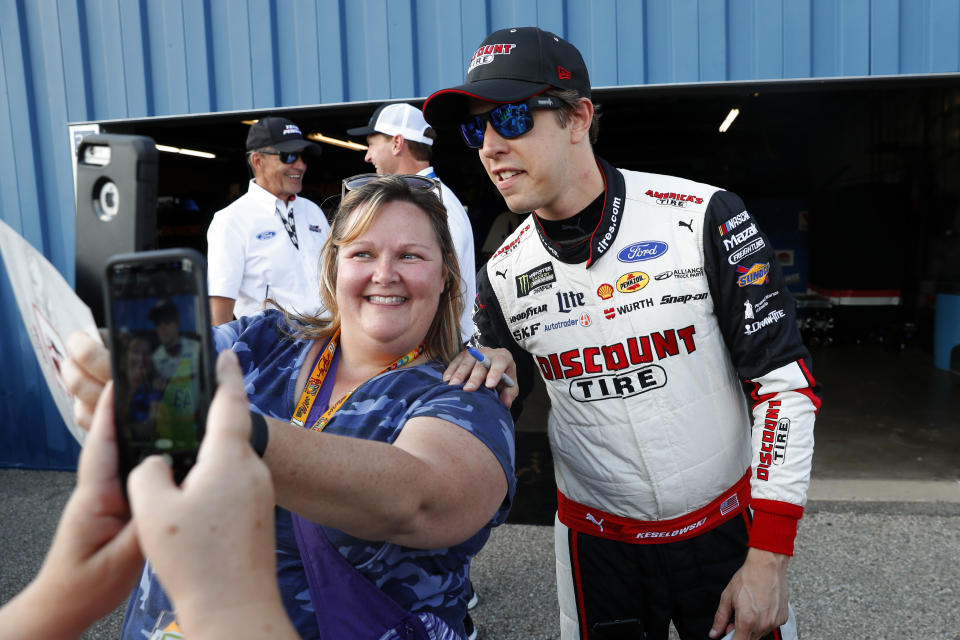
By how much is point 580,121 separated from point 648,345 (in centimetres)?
62

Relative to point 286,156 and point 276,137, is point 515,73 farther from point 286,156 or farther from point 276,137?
point 276,137

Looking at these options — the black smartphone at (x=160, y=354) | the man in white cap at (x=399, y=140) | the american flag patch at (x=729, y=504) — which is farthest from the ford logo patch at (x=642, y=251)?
the man in white cap at (x=399, y=140)

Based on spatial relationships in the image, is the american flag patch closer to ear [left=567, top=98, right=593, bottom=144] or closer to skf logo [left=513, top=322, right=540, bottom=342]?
skf logo [left=513, top=322, right=540, bottom=342]

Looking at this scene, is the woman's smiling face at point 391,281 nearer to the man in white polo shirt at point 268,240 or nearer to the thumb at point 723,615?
the thumb at point 723,615

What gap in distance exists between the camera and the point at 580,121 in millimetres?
1796

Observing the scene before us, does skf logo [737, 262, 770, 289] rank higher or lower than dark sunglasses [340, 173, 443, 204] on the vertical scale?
lower

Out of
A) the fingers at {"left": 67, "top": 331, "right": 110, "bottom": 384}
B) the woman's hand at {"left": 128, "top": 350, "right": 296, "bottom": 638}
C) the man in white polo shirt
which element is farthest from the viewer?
the man in white polo shirt

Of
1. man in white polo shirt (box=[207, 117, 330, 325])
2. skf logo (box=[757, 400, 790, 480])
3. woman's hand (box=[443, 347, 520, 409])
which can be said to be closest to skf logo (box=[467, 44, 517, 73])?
woman's hand (box=[443, 347, 520, 409])

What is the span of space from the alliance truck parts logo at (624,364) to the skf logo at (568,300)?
11 cm

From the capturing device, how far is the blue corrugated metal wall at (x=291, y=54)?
3.93m

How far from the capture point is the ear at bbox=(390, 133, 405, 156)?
3.64m

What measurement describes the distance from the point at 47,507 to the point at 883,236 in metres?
11.7

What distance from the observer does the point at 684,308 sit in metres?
1.70

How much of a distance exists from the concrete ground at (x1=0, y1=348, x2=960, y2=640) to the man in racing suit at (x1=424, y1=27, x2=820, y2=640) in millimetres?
1445
